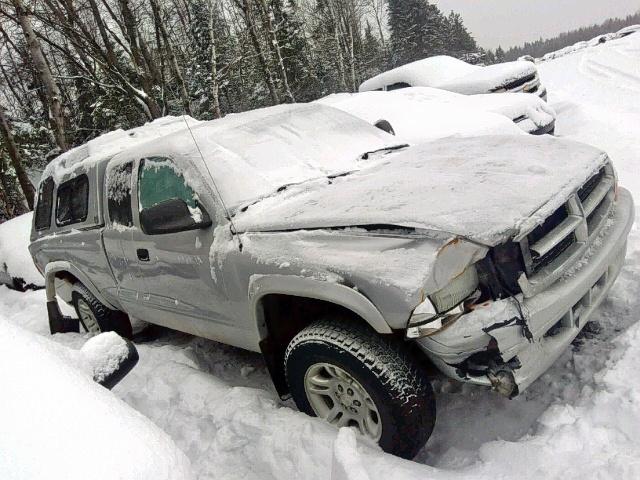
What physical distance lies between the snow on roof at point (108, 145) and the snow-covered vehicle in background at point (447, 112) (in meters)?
2.97

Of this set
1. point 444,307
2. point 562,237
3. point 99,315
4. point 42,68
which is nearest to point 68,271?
point 99,315

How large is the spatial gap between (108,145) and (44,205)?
117cm

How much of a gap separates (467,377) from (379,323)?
449mm

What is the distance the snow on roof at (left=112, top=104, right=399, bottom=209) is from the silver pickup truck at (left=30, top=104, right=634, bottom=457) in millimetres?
14

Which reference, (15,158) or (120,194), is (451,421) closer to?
(120,194)

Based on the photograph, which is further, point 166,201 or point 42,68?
point 42,68

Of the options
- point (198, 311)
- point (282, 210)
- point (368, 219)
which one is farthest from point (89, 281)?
point (368, 219)

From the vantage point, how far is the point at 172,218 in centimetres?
283

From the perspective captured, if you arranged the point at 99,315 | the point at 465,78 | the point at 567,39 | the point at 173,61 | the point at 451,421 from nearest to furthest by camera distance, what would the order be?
the point at 451,421
the point at 99,315
the point at 465,78
the point at 173,61
the point at 567,39

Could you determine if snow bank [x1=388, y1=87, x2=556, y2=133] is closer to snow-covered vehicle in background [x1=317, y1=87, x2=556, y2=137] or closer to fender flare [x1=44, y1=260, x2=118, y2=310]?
snow-covered vehicle in background [x1=317, y1=87, x2=556, y2=137]

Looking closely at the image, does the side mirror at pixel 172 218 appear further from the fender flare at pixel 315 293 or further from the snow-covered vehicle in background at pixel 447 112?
the snow-covered vehicle in background at pixel 447 112

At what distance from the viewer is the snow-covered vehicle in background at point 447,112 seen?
6.30 m

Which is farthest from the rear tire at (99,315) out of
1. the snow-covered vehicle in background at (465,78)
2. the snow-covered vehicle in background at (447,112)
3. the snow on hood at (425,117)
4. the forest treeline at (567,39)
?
the forest treeline at (567,39)

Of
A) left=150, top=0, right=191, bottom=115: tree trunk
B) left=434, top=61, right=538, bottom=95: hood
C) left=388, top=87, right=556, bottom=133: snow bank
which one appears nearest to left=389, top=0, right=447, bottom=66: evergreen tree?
left=150, top=0, right=191, bottom=115: tree trunk
